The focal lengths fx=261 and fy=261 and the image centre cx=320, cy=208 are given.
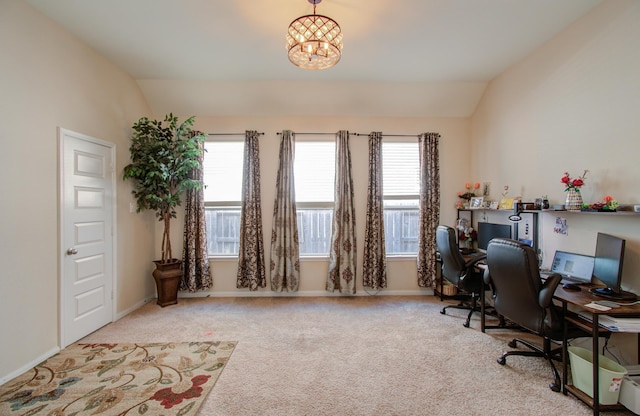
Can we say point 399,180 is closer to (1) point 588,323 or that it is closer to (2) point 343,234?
(2) point 343,234

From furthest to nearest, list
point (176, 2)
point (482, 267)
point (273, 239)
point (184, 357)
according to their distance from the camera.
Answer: point (273, 239), point (482, 267), point (184, 357), point (176, 2)

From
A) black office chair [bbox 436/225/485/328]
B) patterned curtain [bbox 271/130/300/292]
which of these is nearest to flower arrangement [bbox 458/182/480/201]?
black office chair [bbox 436/225/485/328]

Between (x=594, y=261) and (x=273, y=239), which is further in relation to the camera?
(x=273, y=239)

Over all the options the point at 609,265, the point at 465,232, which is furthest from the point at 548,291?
the point at 465,232

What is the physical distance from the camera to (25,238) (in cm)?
221

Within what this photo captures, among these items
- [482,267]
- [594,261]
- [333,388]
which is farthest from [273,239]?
[594,261]

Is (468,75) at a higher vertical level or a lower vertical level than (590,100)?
higher

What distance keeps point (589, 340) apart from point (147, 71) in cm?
571

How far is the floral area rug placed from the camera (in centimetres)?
181

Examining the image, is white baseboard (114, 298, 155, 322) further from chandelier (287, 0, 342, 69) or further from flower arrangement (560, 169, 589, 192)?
flower arrangement (560, 169, 589, 192)

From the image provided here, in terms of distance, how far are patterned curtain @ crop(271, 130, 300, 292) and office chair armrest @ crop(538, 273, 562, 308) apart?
9.20 ft

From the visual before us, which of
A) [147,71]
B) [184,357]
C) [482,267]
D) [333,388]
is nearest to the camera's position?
[333,388]

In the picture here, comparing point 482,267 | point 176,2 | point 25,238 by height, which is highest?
point 176,2

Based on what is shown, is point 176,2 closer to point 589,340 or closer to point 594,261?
point 594,261
